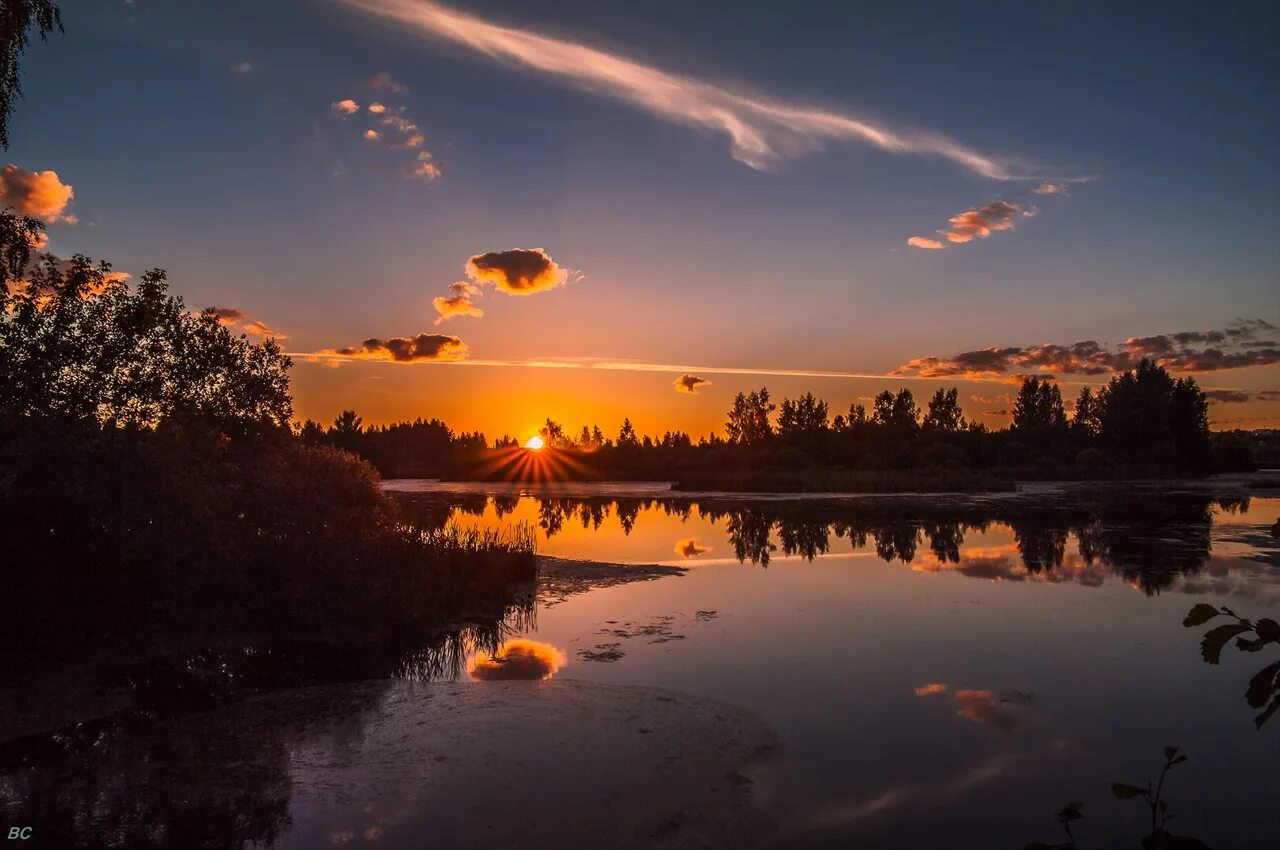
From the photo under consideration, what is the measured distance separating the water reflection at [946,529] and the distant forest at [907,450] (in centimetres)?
2214

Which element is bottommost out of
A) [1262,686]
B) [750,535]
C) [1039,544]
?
[1039,544]

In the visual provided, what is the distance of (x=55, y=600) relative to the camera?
608 inches

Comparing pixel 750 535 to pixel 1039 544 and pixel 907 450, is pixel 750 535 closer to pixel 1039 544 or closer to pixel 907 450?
pixel 1039 544

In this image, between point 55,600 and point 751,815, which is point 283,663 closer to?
point 55,600

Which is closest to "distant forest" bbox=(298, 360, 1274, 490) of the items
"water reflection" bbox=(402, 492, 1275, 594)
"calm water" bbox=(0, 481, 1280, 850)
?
"water reflection" bbox=(402, 492, 1275, 594)

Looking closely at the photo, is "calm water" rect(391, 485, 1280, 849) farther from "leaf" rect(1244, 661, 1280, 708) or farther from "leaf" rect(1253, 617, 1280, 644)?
"leaf" rect(1253, 617, 1280, 644)

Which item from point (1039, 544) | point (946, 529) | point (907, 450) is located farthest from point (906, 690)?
point (907, 450)

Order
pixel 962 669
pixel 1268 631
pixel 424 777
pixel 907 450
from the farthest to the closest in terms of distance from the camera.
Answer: pixel 907 450 → pixel 962 669 → pixel 424 777 → pixel 1268 631

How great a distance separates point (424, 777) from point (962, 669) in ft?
32.6

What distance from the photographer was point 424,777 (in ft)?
32.2

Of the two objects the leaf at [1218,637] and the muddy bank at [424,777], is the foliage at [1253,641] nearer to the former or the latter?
the leaf at [1218,637]

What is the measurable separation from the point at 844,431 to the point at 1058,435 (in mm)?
34568

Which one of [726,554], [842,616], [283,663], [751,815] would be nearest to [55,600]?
[283,663]

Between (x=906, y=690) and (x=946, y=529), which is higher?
(x=946, y=529)
